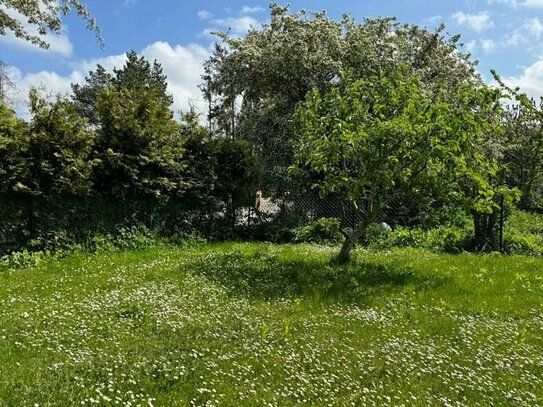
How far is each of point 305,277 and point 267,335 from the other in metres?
3.32

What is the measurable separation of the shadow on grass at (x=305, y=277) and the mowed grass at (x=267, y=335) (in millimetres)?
40

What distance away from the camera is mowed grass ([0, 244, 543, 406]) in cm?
483

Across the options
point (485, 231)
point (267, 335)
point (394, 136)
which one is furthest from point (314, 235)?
point (267, 335)

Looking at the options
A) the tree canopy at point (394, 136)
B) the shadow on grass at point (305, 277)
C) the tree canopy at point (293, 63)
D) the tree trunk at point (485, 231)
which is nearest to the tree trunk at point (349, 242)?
the tree canopy at point (394, 136)

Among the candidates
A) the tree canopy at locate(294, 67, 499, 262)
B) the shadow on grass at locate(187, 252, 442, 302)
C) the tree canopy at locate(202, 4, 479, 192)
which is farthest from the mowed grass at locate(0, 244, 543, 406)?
the tree canopy at locate(202, 4, 479, 192)

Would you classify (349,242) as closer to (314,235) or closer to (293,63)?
(314,235)

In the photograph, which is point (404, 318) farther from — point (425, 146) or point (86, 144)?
point (86, 144)

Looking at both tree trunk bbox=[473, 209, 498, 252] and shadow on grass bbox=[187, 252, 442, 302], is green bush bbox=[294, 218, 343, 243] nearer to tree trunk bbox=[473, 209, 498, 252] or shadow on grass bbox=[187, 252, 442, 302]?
tree trunk bbox=[473, 209, 498, 252]

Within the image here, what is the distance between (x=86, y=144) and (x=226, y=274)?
5.72 meters

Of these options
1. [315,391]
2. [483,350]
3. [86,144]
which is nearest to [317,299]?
[483,350]

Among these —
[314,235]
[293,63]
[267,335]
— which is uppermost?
[293,63]

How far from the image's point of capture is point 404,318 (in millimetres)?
7461

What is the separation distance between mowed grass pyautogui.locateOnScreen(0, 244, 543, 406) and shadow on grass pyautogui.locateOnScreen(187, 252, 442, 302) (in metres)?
0.04

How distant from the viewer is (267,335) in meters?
6.34
